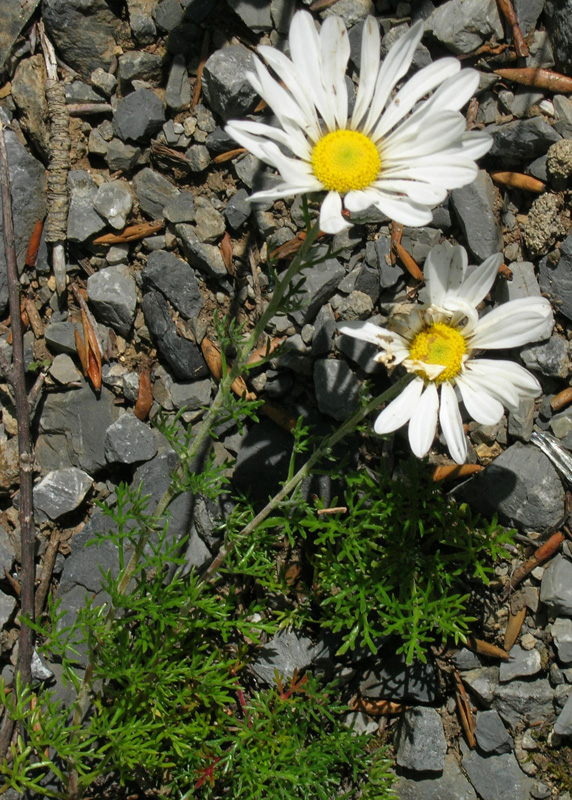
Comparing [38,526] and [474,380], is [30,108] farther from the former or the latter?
[474,380]

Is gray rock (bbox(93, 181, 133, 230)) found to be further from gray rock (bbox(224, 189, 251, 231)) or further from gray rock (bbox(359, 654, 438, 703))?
gray rock (bbox(359, 654, 438, 703))

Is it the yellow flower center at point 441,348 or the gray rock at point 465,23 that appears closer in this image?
the yellow flower center at point 441,348

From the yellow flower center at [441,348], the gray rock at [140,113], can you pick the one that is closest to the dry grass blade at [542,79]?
the yellow flower center at [441,348]

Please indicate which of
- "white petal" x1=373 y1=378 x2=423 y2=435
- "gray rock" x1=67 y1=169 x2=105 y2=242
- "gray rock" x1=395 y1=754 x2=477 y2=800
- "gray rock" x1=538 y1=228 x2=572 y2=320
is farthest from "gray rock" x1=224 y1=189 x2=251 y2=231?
"gray rock" x1=395 y1=754 x2=477 y2=800

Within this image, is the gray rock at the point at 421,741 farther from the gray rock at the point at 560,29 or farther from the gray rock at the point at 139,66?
the gray rock at the point at 139,66

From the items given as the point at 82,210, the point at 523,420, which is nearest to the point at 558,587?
the point at 523,420

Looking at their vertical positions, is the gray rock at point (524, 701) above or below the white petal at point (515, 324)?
below

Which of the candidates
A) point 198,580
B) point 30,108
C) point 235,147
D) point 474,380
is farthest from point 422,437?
point 30,108
